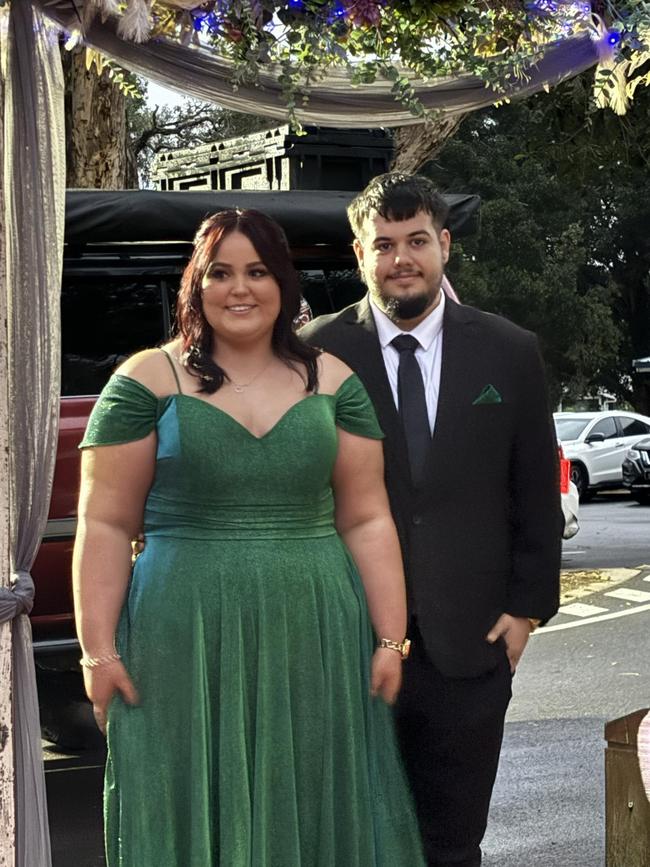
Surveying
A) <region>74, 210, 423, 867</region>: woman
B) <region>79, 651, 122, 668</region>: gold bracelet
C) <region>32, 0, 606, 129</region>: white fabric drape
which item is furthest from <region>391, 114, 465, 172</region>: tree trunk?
<region>79, 651, 122, 668</region>: gold bracelet

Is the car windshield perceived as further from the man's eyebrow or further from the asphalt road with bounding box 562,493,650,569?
the man's eyebrow

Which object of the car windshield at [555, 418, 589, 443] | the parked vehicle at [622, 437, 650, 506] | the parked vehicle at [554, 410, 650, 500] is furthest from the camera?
the car windshield at [555, 418, 589, 443]

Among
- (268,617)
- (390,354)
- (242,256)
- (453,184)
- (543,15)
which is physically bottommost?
(268,617)

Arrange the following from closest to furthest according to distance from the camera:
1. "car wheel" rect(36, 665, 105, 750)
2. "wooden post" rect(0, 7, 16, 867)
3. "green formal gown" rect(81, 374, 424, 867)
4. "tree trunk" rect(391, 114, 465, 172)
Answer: "green formal gown" rect(81, 374, 424, 867), "wooden post" rect(0, 7, 16, 867), "car wheel" rect(36, 665, 105, 750), "tree trunk" rect(391, 114, 465, 172)

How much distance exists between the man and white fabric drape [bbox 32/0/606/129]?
1.57ft

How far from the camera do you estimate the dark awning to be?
6.68m

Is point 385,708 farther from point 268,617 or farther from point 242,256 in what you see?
point 242,256

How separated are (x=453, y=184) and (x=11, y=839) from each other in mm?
30285

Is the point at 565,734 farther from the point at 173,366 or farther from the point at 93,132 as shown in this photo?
the point at 93,132

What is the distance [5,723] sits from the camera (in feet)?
11.5

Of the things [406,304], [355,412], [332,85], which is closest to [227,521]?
[355,412]

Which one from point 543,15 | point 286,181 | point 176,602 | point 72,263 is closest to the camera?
point 176,602

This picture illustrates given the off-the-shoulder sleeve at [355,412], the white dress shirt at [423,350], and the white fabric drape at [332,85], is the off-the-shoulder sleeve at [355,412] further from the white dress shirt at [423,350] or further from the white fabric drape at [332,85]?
the white fabric drape at [332,85]

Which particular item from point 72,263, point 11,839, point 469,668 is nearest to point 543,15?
point 469,668
